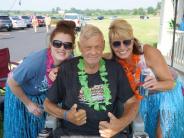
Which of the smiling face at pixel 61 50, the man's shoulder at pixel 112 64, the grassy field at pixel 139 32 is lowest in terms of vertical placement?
the grassy field at pixel 139 32

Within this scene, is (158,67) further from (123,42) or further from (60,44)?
(60,44)

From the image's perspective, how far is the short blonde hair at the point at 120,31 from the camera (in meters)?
2.61

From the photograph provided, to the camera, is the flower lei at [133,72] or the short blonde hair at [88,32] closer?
the short blonde hair at [88,32]

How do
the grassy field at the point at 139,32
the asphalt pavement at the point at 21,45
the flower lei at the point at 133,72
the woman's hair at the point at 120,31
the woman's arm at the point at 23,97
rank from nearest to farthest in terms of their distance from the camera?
1. the woman's hair at the point at 120,31
2. the flower lei at the point at 133,72
3. the woman's arm at the point at 23,97
4. the grassy field at the point at 139,32
5. the asphalt pavement at the point at 21,45

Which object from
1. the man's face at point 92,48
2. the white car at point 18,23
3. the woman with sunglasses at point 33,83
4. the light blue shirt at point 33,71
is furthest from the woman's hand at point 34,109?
the white car at point 18,23

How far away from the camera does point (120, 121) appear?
253cm

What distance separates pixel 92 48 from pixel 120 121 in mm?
534

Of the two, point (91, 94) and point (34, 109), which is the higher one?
point (91, 94)

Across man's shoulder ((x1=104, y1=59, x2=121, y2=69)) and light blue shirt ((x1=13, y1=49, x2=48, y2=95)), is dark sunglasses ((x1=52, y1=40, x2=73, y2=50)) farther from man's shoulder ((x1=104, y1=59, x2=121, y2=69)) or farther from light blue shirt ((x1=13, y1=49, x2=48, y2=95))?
man's shoulder ((x1=104, y1=59, x2=121, y2=69))

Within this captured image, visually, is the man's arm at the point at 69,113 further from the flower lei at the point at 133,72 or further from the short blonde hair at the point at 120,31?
the short blonde hair at the point at 120,31

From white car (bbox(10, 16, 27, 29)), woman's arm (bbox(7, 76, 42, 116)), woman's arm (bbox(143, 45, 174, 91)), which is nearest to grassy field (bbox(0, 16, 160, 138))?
woman's arm (bbox(143, 45, 174, 91))

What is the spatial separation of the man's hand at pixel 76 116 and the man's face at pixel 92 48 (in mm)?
340

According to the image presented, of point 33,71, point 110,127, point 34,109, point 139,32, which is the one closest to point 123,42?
point 110,127

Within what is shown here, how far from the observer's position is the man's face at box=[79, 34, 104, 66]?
2516 mm
